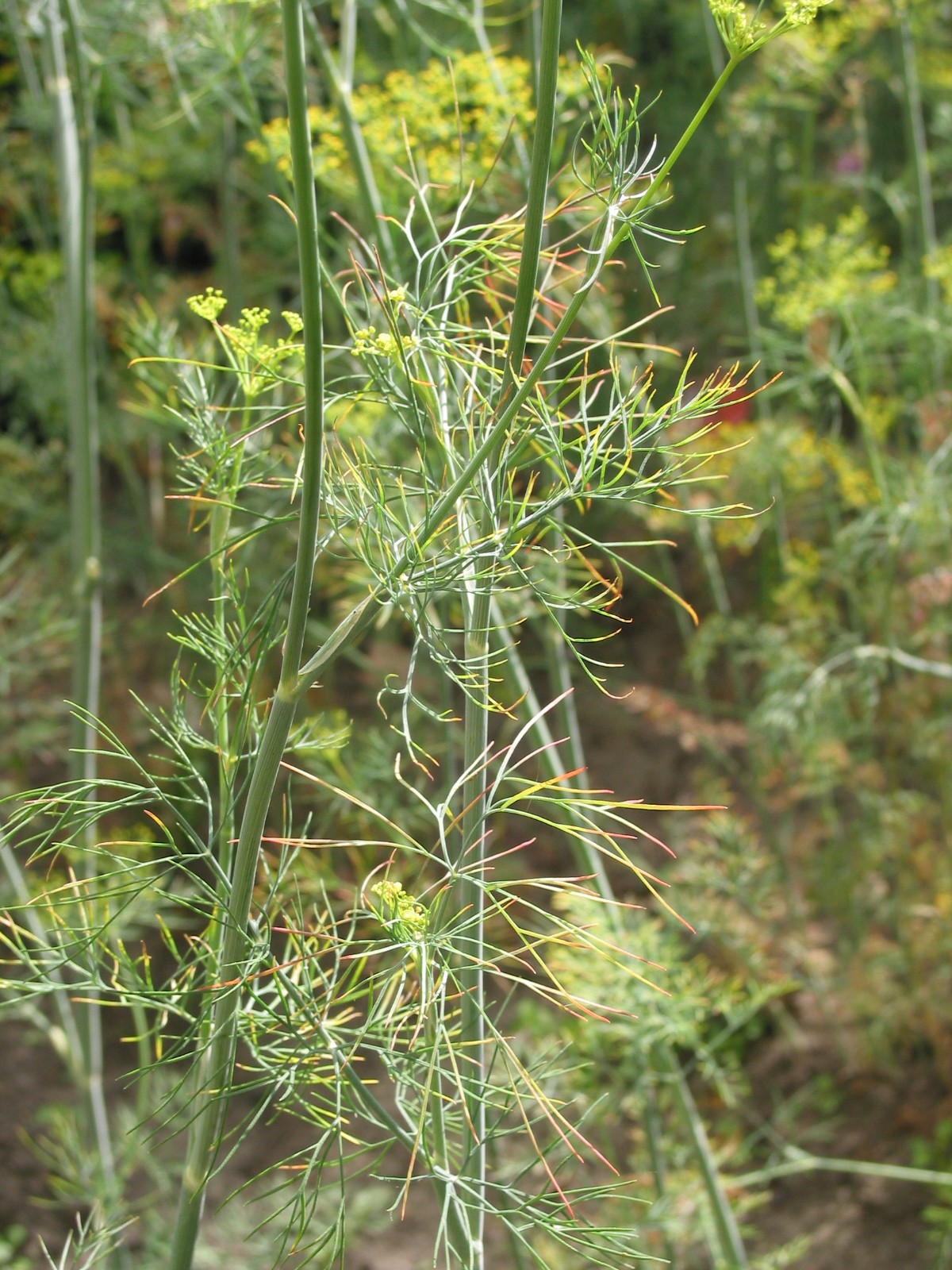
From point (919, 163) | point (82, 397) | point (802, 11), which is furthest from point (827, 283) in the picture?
point (802, 11)

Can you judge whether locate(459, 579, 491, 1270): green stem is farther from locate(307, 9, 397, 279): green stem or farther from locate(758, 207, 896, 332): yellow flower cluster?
locate(758, 207, 896, 332): yellow flower cluster

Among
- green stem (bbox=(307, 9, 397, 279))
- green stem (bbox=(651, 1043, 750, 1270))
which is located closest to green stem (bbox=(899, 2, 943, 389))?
green stem (bbox=(307, 9, 397, 279))

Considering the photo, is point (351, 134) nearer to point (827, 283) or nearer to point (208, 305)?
point (208, 305)

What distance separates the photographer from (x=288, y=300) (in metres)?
3.84

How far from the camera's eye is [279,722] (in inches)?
25.8

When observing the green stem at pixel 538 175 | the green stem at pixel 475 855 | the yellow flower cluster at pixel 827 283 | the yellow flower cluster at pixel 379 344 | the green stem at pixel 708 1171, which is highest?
the green stem at pixel 538 175

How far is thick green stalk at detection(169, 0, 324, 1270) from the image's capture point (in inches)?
20.3

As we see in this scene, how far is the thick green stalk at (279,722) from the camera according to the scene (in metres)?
0.52

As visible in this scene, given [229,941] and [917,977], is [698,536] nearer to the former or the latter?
[917,977]

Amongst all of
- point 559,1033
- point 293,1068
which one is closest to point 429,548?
point 293,1068

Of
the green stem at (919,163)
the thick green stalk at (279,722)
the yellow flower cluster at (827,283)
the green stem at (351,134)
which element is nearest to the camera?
the thick green stalk at (279,722)

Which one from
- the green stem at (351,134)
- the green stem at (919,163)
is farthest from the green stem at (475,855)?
the green stem at (919,163)

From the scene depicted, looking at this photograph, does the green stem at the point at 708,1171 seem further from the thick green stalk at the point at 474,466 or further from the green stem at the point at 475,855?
the thick green stalk at the point at 474,466

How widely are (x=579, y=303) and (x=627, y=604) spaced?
2.96 metres
